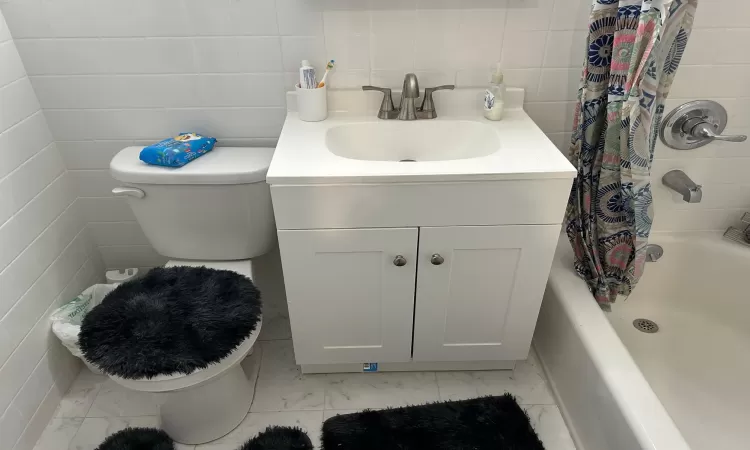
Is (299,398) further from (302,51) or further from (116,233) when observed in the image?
(302,51)

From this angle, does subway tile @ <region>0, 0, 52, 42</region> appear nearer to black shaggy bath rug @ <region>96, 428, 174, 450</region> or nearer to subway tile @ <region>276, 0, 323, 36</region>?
subway tile @ <region>276, 0, 323, 36</region>

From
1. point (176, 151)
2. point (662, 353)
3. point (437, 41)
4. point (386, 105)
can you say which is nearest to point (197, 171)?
point (176, 151)

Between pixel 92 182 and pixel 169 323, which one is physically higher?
pixel 92 182

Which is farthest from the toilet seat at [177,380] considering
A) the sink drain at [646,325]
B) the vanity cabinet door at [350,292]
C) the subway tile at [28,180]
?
the sink drain at [646,325]

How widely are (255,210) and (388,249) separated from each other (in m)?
0.43

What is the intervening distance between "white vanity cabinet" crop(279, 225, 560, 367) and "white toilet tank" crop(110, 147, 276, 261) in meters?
0.24

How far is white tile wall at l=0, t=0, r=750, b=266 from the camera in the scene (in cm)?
132

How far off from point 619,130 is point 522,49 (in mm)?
379

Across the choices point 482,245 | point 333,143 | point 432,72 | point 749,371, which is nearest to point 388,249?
point 482,245

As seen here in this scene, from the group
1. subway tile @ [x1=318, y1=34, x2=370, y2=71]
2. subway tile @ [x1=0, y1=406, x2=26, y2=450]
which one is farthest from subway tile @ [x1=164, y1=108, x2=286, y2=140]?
subway tile @ [x1=0, y1=406, x2=26, y2=450]

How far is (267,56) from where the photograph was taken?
1388 millimetres

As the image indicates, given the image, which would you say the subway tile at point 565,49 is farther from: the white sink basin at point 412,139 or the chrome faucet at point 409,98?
the chrome faucet at point 409,98

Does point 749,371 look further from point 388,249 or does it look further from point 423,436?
point 388,249

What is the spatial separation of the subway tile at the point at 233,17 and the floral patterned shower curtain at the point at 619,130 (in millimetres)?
855
